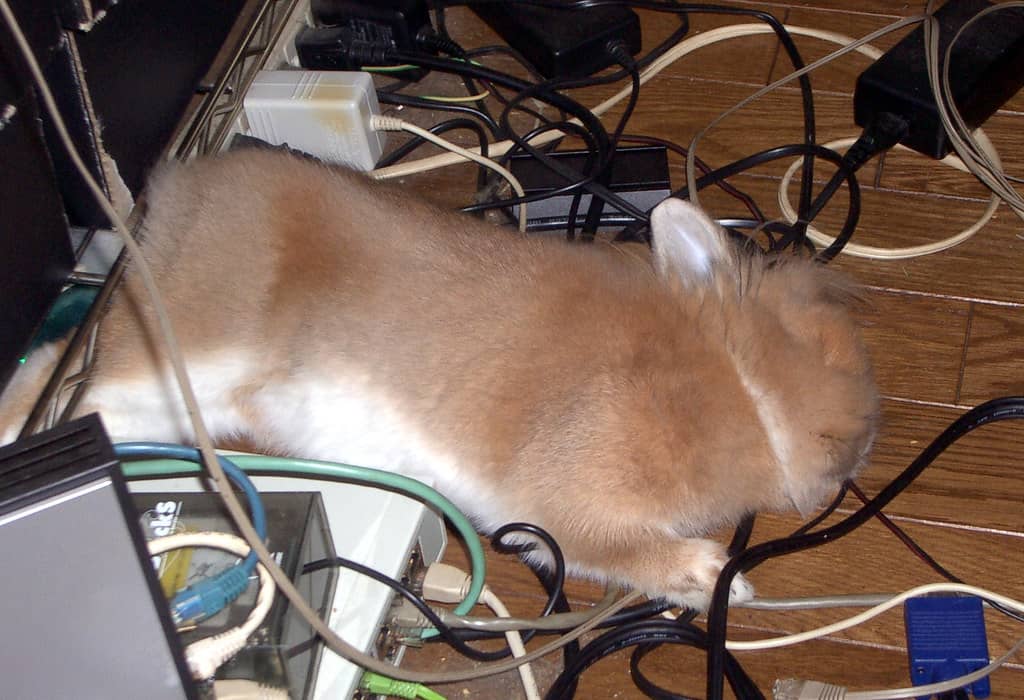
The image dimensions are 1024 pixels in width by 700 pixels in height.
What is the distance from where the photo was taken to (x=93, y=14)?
114 cm

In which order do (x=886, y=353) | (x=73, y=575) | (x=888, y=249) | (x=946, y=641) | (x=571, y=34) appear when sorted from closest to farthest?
(x=73, y=575)
(x=946, y=641)
(x=886, y=353)
(x=888, y=249)
(x=571, y=34)

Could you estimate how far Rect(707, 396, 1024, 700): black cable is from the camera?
1.14 metres

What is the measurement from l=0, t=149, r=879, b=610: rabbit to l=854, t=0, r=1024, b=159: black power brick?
1.51 feet

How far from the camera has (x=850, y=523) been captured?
1.27 meters

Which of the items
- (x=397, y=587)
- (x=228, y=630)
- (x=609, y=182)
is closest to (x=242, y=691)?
(x=228, y=630)

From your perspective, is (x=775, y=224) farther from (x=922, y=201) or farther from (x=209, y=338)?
(x=209, y=338)

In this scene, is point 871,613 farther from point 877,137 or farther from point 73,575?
point 73,575

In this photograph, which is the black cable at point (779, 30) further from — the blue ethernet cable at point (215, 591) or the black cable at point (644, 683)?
the blue ethernet cable at point (215, 591)

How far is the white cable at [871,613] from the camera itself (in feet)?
3.90

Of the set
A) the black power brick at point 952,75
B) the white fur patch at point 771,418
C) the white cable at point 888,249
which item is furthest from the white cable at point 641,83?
the white fur patch at point 771,418

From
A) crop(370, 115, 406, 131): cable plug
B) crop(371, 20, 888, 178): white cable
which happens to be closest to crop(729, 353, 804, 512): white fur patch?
crop(371, 20, 888, 178): white cable

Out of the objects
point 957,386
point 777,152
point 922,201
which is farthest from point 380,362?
point 922,201

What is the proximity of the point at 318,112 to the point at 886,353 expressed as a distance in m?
1.03

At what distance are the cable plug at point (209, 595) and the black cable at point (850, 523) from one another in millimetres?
554
